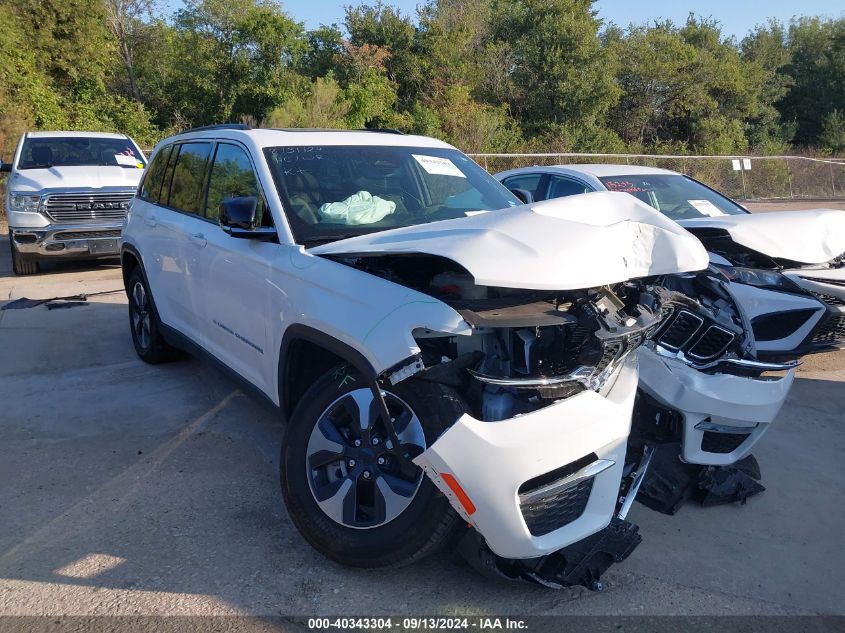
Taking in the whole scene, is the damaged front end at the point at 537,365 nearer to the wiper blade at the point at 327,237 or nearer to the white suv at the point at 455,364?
the white suv at the point at 455,364

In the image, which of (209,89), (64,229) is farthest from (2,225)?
(209,89)

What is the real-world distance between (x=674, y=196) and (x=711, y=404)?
4450 millimetres

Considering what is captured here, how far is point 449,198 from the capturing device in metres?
4.36

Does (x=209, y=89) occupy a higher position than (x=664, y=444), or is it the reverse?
(x=209, y=89)

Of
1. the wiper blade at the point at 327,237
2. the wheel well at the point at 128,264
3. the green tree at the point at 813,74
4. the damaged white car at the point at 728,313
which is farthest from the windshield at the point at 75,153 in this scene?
the green tree at the point at 813,74

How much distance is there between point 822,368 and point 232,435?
4964 millimetres

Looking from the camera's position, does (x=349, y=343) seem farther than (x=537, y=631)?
Yes

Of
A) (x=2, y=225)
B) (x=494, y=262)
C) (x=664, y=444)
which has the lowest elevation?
(x=2, y=225)

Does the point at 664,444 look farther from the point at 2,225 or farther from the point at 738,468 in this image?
the point at 2,225

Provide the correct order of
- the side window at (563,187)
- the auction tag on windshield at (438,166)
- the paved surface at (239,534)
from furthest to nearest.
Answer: the side window at (563,187), the auction tag on windshield at (438,166), the paved surface at (239,534)

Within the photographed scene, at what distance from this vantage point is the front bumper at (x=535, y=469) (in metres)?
2.47

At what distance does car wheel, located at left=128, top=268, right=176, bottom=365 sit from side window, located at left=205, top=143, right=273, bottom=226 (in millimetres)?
1479

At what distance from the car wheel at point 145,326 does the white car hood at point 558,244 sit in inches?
116

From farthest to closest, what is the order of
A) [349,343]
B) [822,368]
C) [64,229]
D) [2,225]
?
[2,225] → [64,229] → [822,368] → [349,343]
